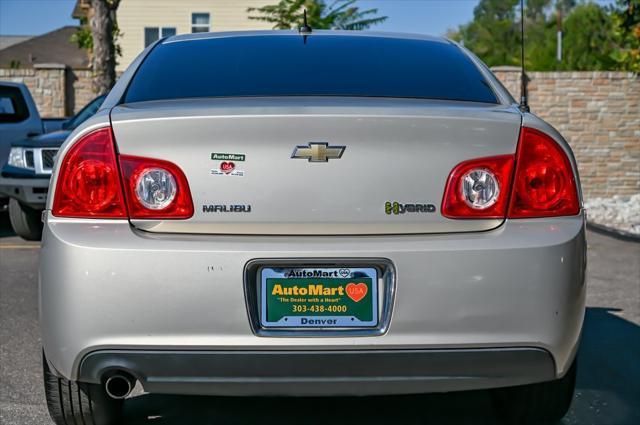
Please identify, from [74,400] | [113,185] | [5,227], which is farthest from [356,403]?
[5,227]

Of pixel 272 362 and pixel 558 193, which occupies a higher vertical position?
pixel 558 193

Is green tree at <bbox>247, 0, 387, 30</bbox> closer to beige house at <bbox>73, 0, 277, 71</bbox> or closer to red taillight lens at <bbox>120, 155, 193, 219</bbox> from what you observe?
beige house at <bbox>73, 0, 277, 71</bbox>

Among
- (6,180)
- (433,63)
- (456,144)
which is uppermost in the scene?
(433,63)

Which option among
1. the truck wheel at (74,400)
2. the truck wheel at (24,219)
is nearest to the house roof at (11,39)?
the truck wheel at (24,219)

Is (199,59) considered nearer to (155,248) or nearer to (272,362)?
(155,248)

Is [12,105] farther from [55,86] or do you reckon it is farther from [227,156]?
[227,156]

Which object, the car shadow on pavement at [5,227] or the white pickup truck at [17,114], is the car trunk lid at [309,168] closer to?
the car shadow on pavement at [5,227]

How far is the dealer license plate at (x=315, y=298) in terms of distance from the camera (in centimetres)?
326

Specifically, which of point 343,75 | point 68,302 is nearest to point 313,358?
point 68,302

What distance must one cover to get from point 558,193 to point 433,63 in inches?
40.7

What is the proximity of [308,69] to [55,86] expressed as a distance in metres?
17.2

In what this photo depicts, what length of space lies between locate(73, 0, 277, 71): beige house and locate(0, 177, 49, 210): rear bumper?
Result: 71.3ft

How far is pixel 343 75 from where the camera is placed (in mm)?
4082

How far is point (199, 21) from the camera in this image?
32.9 metres
